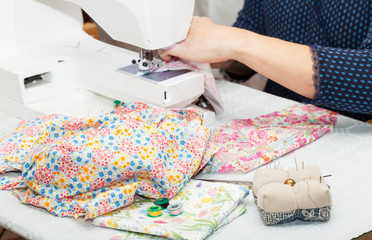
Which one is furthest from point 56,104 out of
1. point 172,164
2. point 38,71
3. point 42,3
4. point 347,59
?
point 347,59

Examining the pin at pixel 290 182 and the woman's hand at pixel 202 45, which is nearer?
the pin at pixel 290 182

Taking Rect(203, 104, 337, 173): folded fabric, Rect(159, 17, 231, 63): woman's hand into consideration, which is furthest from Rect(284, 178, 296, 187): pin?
Rect(159, 17, 231, 63): woman's hand

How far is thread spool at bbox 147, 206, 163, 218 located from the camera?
973mm

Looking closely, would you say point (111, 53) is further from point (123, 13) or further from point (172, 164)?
point (172, 164)

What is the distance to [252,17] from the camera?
1.87 metres

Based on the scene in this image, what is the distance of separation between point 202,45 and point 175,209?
0.53m

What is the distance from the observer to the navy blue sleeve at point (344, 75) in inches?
49.3

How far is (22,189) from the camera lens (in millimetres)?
1087

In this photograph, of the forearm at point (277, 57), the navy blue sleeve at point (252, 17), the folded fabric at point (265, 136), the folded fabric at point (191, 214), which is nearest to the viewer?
the folded fabric at point (191, 214)

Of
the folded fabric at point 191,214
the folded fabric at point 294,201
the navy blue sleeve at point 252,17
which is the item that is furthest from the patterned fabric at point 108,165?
the navy blue sleeve at point 252,17

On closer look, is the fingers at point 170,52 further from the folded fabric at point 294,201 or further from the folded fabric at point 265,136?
the folded fabric at point 294,201

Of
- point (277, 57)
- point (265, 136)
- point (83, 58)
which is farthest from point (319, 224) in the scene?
point (83, 58)

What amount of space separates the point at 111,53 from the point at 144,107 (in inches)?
10.8

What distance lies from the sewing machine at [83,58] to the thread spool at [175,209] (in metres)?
0.33
